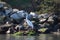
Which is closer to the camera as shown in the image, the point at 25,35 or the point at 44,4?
the point at 25,35

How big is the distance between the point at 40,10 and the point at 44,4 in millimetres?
2494

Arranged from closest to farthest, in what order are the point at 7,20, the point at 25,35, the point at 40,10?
the point at 25,35
the point at 7,20
the point at 40,10

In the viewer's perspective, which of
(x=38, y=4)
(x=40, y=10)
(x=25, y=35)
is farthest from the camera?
(x=38, y=4)

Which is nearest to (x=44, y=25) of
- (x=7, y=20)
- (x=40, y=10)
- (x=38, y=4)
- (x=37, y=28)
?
(x=37, y=28)

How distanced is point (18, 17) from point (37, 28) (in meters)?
3.45

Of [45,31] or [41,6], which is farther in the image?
[41,6]

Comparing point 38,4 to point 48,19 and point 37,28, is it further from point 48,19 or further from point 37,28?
point 37,28

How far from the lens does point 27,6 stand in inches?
2073

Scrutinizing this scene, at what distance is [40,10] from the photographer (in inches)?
1912

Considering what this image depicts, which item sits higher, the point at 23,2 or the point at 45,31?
the point at 23,2

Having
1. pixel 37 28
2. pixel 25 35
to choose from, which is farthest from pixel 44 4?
pixel 25 35

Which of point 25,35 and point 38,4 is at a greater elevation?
point 38,4

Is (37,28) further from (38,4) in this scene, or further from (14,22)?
(38,4)

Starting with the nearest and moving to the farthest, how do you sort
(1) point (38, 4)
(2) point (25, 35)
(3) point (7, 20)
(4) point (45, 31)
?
(2) point (25, 35) < (4) point (45, 31) < (3) point (7, 20) < (1) point (38, 4)
